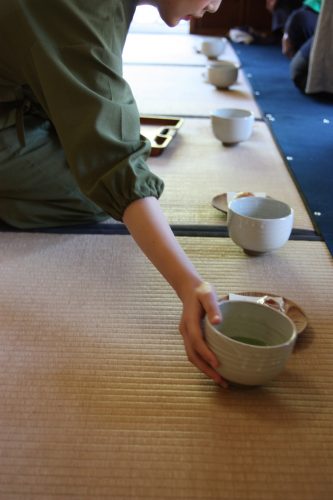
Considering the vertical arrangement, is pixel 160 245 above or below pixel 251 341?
above

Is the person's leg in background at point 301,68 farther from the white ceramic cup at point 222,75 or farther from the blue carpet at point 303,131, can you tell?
the white ceramic cup at point 222,75

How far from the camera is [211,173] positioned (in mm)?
1520

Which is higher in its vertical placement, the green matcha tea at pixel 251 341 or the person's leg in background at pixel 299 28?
the green matcha tea at pixel 251 341

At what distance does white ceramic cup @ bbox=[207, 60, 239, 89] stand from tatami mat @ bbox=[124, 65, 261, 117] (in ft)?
0.10

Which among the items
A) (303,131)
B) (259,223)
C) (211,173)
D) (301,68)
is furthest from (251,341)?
(301,68)

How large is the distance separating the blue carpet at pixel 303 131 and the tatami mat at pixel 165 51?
31cm

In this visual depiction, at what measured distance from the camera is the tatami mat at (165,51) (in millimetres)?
3037

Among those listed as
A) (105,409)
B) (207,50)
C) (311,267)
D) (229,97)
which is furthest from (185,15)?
(207,50)

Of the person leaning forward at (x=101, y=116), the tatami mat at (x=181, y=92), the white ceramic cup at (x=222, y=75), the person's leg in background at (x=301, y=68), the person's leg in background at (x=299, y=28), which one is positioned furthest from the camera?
the person's leg in background at (x=299, y=28)

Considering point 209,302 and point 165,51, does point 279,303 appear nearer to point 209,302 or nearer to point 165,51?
point 209,302

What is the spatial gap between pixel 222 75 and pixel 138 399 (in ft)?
6.36

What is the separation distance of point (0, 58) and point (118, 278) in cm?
42

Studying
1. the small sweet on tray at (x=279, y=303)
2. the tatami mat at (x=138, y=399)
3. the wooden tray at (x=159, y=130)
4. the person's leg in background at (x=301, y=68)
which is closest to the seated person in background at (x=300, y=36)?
the person's leg in background at (x=301, y=68)

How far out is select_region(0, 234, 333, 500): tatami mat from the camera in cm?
61
